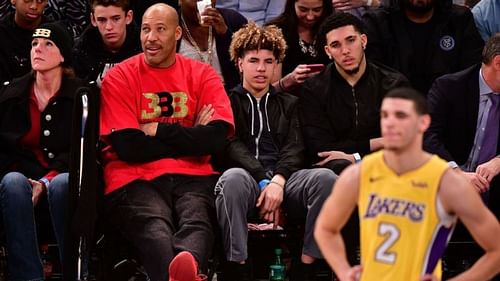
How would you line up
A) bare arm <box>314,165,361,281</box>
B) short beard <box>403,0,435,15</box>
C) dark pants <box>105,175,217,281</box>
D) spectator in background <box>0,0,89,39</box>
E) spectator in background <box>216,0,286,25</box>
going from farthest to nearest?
spectator in background <box>216,0,286,25</box> → spectator in background <box>0,0,89,39</box> → short beard <box>403,0,435,15</box> → dark pants <box>105,175,217,281</box> → bare arm <box>314,165,361,281</box>

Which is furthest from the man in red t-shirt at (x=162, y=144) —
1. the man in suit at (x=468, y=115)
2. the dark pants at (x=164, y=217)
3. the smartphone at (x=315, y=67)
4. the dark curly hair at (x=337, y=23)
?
the man in suit at (x=468, y=115)

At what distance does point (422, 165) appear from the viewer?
16.3ft

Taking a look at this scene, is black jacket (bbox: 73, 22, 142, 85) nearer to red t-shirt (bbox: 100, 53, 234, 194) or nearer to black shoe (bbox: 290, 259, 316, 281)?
red t-shirt (bbox: 100, 53, 234, 194)

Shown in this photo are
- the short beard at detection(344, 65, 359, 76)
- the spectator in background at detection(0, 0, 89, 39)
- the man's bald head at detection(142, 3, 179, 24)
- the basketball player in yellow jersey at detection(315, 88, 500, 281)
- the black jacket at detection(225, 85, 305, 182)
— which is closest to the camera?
the basketball player in yellow jersey at detection(315, 88, 500, 281)

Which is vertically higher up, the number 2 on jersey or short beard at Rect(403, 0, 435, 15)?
short beard at Rect(403, 0, 435, 15)

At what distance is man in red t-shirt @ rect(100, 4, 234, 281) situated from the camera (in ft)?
22.1

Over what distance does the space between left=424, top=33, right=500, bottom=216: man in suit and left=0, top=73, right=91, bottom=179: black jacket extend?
2304 mm

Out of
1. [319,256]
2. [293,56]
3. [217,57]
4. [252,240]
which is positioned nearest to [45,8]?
[217,57]

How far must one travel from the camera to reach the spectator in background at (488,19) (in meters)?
8.40

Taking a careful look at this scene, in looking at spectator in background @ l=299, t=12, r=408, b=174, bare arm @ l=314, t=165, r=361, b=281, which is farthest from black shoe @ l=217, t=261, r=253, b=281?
bare arm @ l=314, t=165, r=361, b=281

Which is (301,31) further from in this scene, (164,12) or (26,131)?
(26,131)

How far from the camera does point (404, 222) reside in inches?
195

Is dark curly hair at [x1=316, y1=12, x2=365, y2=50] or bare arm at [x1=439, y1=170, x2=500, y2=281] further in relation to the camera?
dark curly hair at [x1=316, y1=12, x2=365, y2=50]

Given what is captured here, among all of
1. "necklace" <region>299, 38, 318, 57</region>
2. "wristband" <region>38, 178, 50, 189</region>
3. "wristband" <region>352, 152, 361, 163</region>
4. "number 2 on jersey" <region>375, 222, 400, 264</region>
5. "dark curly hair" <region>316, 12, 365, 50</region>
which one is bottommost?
"wristband" <region>38, 178, 50, 189</region>
